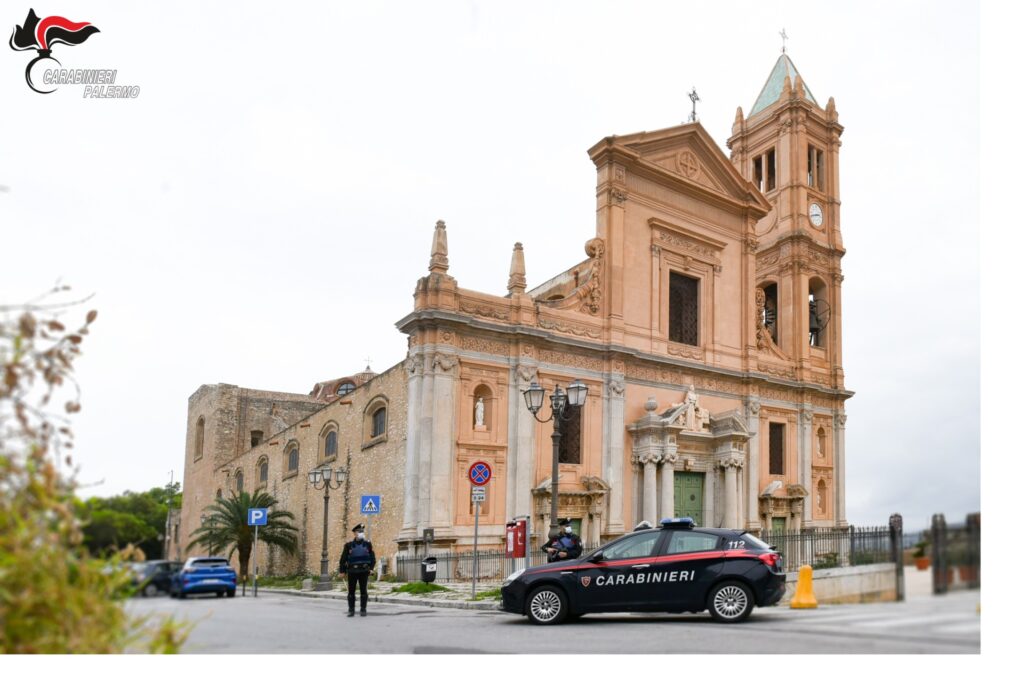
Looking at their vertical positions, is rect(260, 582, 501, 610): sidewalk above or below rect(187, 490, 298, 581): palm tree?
below

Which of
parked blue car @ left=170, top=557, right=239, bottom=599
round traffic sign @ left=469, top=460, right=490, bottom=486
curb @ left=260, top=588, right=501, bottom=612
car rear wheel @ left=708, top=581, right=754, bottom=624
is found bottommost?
curb @ left=260, top=588, right=501, bottom=612

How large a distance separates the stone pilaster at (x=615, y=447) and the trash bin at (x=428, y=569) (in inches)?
234

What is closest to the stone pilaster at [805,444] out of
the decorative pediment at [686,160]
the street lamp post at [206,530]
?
the decorative pediment at [686,160]

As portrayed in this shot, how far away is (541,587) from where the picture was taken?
36.4 feet

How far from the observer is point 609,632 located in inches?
377

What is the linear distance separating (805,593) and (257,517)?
22.3 ft

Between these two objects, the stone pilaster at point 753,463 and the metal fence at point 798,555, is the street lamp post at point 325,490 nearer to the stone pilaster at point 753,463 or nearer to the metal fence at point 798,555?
the metal fence at point 798,555

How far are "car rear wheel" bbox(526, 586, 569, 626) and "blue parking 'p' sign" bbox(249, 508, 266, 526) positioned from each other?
363cm

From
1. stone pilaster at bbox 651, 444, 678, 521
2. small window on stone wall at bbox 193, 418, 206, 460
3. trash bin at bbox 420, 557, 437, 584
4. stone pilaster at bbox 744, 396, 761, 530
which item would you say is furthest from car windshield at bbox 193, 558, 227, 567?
stone pilaster at bbox 744, 396, 761, 530

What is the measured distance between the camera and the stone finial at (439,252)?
73.7ft

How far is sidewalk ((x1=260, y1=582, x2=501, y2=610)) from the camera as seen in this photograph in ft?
46.1

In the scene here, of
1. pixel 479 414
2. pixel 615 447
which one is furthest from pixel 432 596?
pixel 615 447

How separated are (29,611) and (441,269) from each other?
17195 millimetres

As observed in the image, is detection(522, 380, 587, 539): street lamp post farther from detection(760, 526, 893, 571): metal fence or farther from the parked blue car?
the parked blue car
